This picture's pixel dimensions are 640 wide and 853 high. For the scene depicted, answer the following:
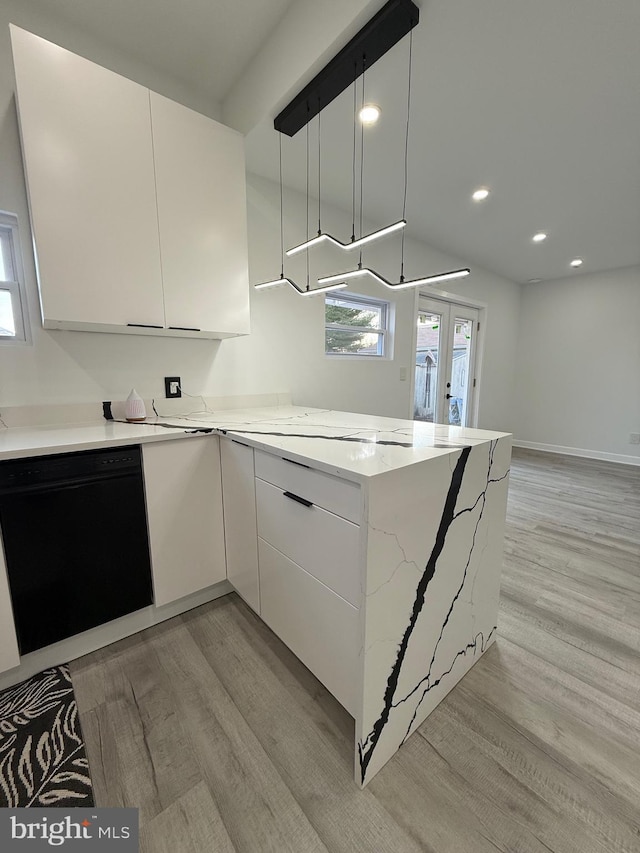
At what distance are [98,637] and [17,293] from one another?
170 cm

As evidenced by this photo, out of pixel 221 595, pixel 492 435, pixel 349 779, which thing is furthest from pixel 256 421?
pixel 349 779

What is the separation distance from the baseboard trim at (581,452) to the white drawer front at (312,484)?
18.5ft

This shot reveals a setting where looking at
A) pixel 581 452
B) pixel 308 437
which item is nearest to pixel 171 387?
pixel 308 437

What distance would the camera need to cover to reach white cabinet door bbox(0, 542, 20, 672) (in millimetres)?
1263

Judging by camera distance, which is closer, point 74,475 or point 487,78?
point 74,475

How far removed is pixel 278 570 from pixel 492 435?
1.05 meters

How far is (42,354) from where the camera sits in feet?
5.70

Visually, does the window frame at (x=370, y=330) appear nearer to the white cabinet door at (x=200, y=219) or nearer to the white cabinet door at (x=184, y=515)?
the white cabinet door at (x=200, y=219)

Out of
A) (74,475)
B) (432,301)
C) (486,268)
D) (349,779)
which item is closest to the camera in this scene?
(349,779)

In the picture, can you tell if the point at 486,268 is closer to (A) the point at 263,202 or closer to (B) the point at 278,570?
(A) the point at 263,202

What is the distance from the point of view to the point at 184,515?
1.67 m

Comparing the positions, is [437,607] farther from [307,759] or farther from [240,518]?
[240,518]

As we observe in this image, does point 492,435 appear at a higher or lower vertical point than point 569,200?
lower

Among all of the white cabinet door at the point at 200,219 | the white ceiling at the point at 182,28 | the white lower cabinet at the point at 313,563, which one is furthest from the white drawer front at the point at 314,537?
the white ceiling at the point at 182,28
